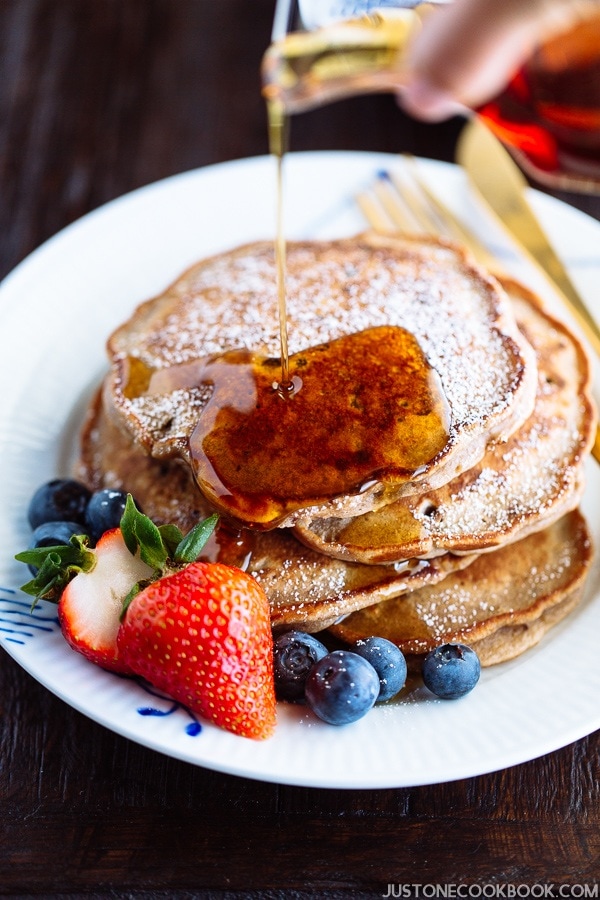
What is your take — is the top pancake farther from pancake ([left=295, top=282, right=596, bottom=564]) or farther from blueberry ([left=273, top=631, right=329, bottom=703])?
blueberry ([left=273, top=631, right=329, bottom=703])

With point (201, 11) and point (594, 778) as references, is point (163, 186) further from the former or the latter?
point (594, 778)

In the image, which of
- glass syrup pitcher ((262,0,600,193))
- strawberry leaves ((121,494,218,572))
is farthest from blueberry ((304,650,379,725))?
glass syrup pitcher ((262,0,600,193))

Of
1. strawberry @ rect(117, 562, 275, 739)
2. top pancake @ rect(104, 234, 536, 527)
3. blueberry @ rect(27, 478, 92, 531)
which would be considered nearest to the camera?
strawberry @ rect(117, 562, 275, 739)

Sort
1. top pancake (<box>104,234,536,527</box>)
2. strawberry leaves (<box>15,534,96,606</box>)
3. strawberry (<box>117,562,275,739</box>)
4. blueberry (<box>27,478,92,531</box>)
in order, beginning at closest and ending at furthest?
strawberry (<box>117,562,275,739</box>) < strawberry leaves (<box>15,534,96,606</box>) < top pancake (<box>104,234,536,527</box>) < blueberry (<box>27,478,92,531</box>)

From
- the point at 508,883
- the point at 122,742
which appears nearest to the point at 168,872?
the point at 122,742

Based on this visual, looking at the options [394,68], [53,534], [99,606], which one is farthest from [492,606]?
[394,68]

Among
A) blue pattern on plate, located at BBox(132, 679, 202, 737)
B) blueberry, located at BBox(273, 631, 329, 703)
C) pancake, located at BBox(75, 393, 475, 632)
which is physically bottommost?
blue pattern on plate, located at BBox(132, 679, 202, 737)
